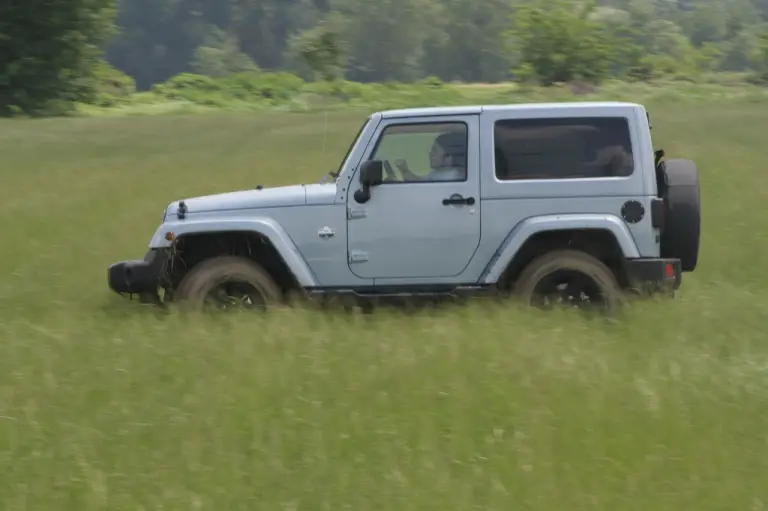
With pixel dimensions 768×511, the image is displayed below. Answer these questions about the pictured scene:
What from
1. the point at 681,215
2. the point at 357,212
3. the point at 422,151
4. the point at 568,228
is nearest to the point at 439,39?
the point at 422,151

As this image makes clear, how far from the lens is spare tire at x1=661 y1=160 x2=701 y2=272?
8.59 metres

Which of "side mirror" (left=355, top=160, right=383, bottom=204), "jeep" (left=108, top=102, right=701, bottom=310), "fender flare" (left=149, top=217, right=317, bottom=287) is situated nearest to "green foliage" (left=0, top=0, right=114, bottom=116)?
"fender flare" (left=149, top=217, right=317, bottom=287)

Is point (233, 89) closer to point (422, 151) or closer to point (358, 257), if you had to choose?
point (422, 151)

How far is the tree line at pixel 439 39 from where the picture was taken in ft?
220

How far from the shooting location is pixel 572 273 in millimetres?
8531

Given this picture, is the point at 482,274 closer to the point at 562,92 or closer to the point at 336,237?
the point at 336,237

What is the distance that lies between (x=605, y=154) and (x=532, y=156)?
1.84 feet

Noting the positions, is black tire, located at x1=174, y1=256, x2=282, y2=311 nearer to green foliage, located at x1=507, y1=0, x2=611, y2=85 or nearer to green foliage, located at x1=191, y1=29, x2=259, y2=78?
green foliage, located at x1=507, y1=0, x2=611, y2=85

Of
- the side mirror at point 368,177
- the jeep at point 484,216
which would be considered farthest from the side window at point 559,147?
the side mirror at point 368,177

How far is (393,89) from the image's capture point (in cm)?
6169

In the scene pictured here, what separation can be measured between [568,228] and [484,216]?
64 cm

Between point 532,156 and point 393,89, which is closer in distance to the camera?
point 532,156

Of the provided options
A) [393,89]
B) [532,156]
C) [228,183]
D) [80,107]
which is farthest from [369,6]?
[532,156]

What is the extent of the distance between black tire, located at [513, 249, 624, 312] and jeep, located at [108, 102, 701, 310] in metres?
0.01
